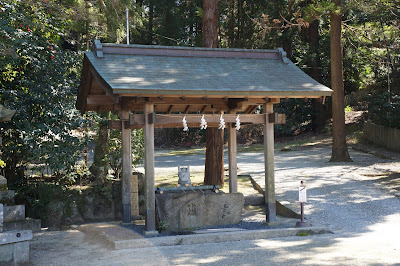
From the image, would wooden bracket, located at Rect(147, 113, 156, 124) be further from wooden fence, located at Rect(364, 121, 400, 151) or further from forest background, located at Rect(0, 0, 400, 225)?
wooden fence, located at Rect(364, 121, 400, 151)

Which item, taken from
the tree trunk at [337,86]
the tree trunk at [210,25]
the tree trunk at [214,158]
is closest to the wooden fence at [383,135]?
the tree trunk at [337,86]

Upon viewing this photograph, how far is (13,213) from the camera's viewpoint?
27.6 feet

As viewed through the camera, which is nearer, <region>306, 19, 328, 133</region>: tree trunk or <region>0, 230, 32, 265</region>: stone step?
<region>0, 230, 32, 265</region>: stone step

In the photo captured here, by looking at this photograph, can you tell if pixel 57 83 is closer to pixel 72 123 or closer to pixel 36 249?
pixel 72 123

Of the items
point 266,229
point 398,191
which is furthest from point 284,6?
point 266,229

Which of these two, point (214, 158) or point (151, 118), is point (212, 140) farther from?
point (151, 118)

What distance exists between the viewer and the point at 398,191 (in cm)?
1206

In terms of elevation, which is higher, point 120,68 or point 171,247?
point 120,68

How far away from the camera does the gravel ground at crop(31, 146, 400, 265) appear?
6.93m

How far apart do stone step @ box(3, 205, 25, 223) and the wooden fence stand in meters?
16.3

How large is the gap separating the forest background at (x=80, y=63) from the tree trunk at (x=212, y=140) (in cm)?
78

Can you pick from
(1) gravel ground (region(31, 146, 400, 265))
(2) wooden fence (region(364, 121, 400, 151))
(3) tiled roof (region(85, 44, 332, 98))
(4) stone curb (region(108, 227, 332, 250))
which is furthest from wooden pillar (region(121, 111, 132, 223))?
(2) wooden fence (region(364, 121, 400, 151))

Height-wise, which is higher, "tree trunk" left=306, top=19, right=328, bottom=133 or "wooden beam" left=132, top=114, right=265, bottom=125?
"tree trunk" left=306, top=19, right=328, bottom=133

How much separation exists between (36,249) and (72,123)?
12.2 feet
